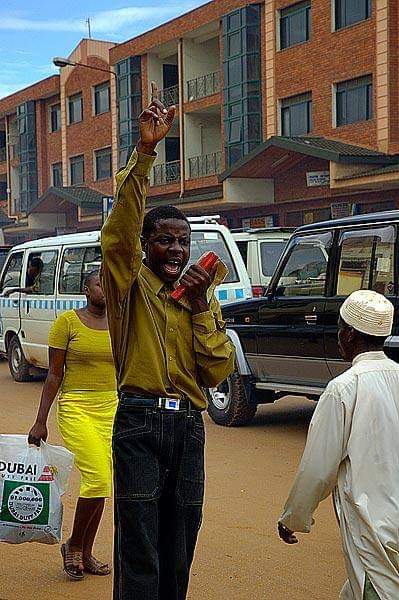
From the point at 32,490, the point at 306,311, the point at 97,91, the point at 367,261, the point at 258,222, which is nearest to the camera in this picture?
the point at 32,490

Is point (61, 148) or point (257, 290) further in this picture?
point (61, 148)

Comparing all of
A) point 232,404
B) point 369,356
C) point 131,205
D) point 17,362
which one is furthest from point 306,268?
point 17,362

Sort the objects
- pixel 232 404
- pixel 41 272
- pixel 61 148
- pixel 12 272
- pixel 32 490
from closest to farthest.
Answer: pixel 32 490 < pixel 232 404 < pixel 41 272 < pixel 12 272 < pixel 61 148

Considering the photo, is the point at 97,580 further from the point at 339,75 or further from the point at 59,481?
the point at 339,75

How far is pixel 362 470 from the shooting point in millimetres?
3285

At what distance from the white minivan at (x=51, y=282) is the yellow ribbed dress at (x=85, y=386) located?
5.87 metres

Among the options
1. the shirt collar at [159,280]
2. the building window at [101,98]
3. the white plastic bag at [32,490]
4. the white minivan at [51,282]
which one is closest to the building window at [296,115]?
the building window at [101,98]

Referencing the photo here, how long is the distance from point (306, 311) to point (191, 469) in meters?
5.55

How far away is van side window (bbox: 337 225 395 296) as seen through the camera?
8.28m

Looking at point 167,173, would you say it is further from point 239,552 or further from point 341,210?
Answer: point 239,552

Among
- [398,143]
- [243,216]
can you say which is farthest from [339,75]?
[243,216]

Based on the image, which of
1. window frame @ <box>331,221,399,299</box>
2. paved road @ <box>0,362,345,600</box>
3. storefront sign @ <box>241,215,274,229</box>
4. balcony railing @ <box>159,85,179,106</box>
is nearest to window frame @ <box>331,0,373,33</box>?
storefront sign @ <box>241,215,274,229</box>

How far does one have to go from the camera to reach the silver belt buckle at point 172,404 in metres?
3.56

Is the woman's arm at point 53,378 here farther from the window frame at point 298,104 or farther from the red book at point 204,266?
the window frame at point 298,104
